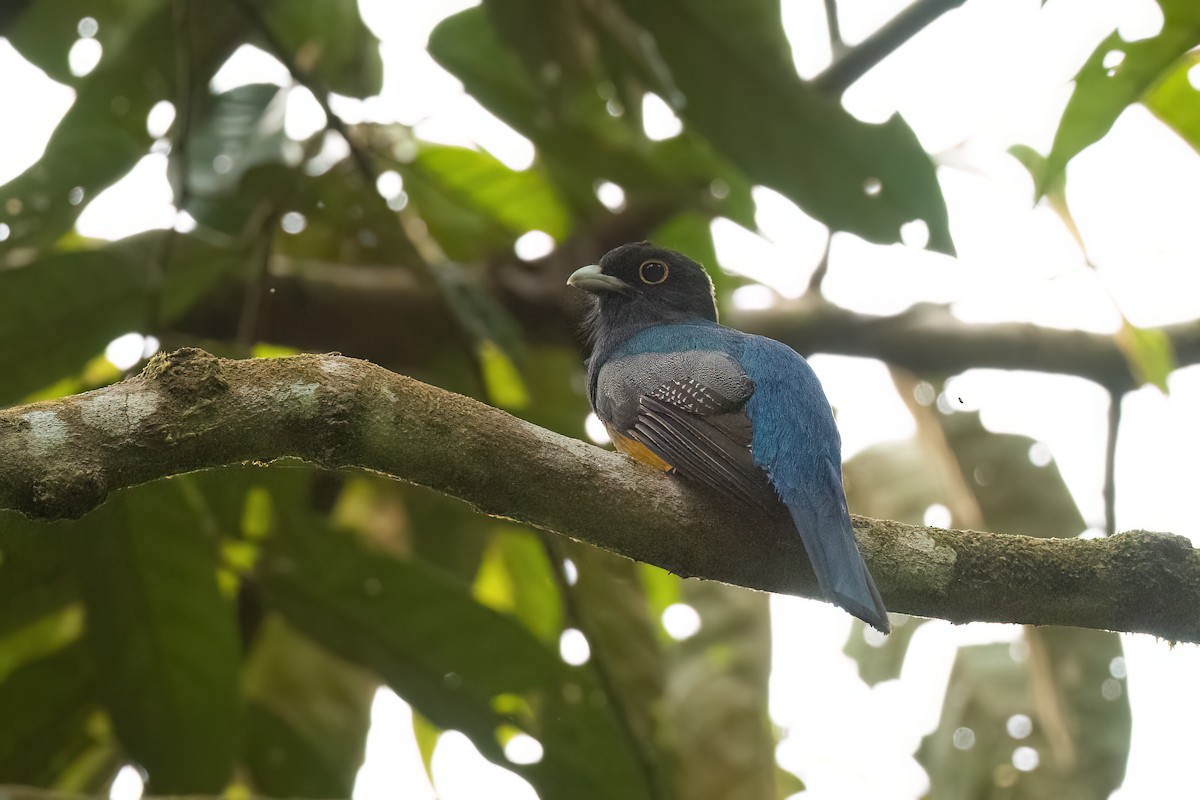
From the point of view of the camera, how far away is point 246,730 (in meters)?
4.12

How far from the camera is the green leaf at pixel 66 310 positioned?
3.68m

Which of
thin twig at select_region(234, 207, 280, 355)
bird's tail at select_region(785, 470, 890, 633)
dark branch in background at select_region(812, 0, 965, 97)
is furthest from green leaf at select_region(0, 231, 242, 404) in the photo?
dark branch in background at select_region(812, 0, 965, 97)

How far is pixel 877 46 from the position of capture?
4.73m

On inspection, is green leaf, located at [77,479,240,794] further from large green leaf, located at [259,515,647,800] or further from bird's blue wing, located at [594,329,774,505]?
bird's blue wing, located at [594,329,774,505]

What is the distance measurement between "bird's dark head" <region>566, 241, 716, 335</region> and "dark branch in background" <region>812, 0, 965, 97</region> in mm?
834

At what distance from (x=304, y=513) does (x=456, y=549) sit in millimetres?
1050

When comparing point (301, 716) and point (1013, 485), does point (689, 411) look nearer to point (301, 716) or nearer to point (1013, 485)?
point (301, 716)

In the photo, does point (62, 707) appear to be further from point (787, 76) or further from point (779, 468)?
point (787, 76)

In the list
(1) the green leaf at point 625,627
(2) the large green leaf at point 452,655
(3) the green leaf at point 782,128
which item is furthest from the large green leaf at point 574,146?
(2) the large green leaf at point 452,655

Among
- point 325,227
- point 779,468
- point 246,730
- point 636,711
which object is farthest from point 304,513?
point 325,227

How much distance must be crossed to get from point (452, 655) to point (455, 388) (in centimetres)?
115

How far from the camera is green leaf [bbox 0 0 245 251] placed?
397cm

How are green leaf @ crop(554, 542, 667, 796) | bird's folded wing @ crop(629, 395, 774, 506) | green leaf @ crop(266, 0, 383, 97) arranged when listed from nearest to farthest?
bird's folded wing @ crop(629, 395, 774, 506) → green leaf @ crop(554, 542, 667, 796) → green leaf @ crop(266, 0, 383, 97)

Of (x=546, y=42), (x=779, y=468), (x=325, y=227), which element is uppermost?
(x=546, y=42)
